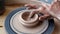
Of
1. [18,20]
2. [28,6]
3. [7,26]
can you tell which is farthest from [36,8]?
[7,26]

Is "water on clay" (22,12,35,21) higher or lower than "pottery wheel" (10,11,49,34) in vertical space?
higher

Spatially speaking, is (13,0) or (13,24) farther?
(13,0)

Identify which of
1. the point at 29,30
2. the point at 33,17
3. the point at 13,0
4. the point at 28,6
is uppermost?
the point at 13,0

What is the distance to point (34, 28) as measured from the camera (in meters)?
1.40

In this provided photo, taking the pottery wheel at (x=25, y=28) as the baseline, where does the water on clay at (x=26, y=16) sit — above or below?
above

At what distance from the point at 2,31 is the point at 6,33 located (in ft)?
0.36

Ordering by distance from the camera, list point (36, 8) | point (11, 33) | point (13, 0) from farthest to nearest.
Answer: point (13, 0), point (36, 8), point (11, 33)

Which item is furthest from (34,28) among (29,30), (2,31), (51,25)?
(2,31)

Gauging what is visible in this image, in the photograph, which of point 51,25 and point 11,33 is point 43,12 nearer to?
point 51,25

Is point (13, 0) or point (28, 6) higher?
point (13, 0)

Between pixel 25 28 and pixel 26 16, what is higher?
pixel 26 16

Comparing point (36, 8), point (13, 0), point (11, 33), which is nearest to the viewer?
point (11, 33)

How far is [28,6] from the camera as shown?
58.0 inches

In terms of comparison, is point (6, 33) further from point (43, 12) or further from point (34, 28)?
point (43, 12)
